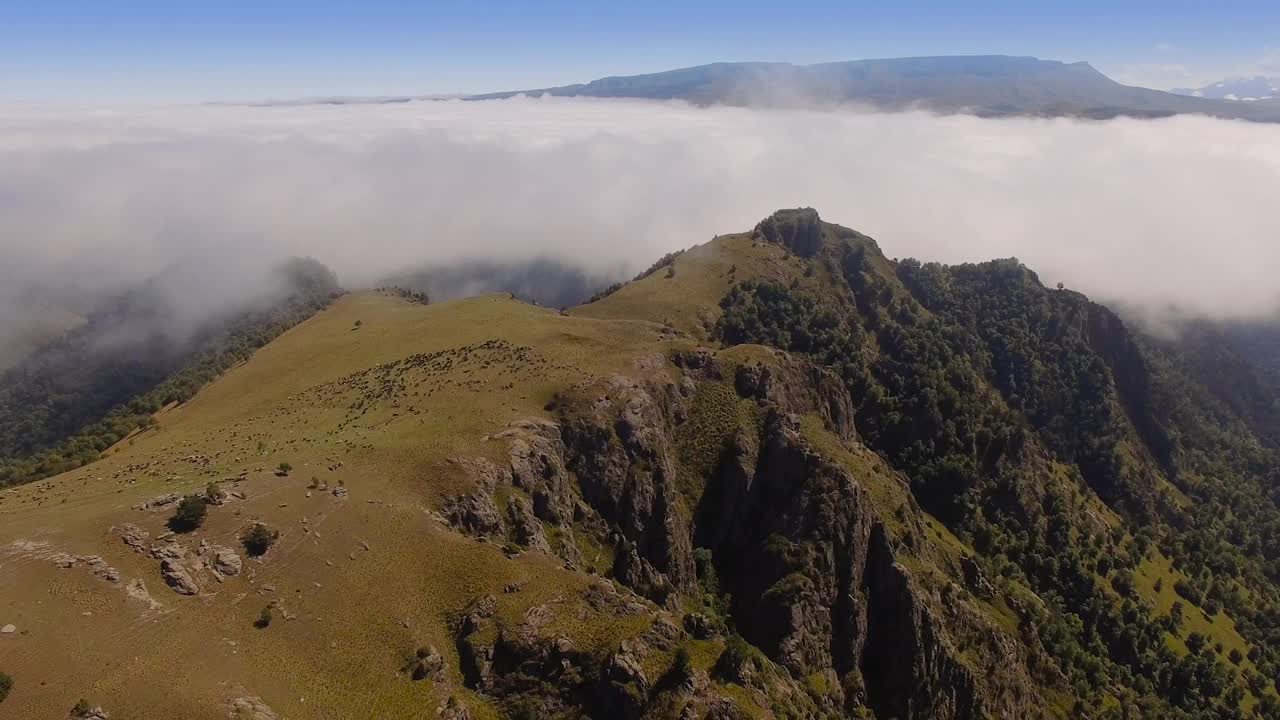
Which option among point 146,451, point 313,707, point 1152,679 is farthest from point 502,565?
point 1152,679

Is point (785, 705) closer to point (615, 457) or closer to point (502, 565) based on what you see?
point (502, 565)

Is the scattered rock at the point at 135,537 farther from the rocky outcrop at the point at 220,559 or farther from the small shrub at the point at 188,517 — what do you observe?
the rocky outcrop at the point at 220,559

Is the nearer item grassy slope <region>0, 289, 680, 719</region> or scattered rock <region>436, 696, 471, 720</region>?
grassy slope <region>0, 289, 680, 719</region>

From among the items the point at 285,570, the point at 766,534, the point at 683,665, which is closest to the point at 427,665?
the point at 285,570

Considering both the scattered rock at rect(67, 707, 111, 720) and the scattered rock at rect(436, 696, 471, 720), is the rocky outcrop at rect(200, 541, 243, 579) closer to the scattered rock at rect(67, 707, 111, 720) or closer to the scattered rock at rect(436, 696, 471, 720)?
the scattered rock at rect(67, 707, 111, 720)

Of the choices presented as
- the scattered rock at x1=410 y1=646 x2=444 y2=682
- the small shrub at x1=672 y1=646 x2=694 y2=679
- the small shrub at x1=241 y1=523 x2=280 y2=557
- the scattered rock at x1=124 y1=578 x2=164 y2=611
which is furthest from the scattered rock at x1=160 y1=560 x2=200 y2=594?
the small shrub at x1=672 y1=646 x2=694 y2=679

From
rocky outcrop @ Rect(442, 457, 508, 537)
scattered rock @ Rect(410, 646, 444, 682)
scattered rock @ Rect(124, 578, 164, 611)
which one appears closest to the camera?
scattered rock @ Rect(124, 578, 164, 611)

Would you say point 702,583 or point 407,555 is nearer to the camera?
point 407,555
